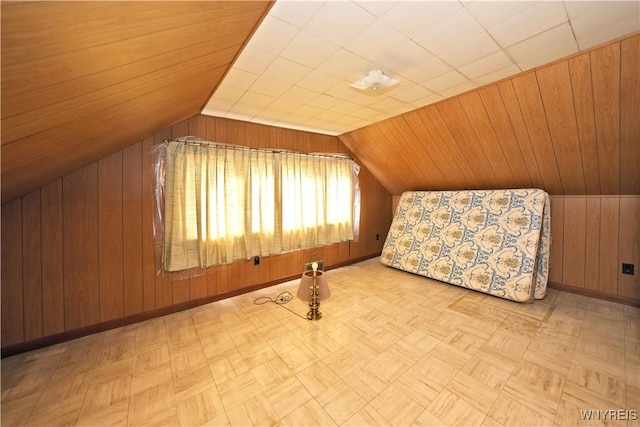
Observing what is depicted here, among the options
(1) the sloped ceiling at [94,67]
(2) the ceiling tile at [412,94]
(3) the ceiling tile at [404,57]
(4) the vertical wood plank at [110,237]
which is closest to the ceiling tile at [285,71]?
(1) the sloped ceiling at [94,67]

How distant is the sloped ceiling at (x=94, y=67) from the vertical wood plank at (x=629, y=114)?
8.01ft

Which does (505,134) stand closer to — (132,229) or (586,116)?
(586,116)

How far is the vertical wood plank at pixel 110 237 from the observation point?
7.57 ft

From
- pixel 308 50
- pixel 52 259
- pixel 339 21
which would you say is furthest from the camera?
pixel 52 259

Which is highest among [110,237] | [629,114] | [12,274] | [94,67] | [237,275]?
[629,114]

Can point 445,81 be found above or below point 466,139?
above

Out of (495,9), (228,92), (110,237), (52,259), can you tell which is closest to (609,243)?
(495,9)

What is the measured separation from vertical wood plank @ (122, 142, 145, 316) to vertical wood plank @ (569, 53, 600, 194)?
3953mm

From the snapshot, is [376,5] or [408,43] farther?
[408,43]

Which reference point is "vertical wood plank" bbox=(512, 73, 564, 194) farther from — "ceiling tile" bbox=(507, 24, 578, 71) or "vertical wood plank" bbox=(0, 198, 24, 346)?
"vertical wood plank" bbox=(0, 198, 24, 346)

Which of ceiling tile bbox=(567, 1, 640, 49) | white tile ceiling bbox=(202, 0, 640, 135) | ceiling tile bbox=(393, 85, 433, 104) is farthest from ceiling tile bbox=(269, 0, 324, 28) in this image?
ceiling tile bbox=(567, 1, 640, 49)

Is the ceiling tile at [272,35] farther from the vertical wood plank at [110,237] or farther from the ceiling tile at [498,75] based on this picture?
the vertical wood plank at [110,237]

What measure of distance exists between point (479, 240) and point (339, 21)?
3.16m

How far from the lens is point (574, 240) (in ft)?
9.90
